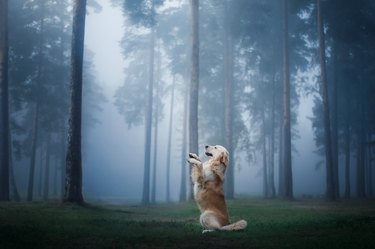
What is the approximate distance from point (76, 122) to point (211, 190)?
28.3 feet

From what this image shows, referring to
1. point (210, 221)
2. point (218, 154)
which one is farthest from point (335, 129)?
point (210, 221)

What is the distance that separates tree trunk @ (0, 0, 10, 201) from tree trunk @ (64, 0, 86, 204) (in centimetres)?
635

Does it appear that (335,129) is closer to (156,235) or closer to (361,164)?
(361,164)

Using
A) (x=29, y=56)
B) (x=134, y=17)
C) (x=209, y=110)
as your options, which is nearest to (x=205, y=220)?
(x=134, y=17)

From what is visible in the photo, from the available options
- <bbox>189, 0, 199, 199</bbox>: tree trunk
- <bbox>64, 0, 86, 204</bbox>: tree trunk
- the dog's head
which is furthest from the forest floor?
<bbox>189, 0, 199, 199</bbox>: tree trunk

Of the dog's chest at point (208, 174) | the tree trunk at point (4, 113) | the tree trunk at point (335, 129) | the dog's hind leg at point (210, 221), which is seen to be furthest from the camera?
the tree trunk at point (335, 129)

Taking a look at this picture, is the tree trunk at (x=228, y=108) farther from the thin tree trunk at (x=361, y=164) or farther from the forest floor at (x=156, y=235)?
the forest floor at (x=156, y=235)

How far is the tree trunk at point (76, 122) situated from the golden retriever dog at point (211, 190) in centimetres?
785

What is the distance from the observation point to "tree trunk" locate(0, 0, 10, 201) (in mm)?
19328

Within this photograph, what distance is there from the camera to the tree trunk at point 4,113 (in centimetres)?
1933

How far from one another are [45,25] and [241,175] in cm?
6898

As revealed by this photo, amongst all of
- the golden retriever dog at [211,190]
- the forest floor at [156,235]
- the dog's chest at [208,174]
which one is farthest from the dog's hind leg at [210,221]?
the dog's chest at [208,174]

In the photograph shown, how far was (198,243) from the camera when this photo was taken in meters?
7.51

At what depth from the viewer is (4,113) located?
20.2 metres
